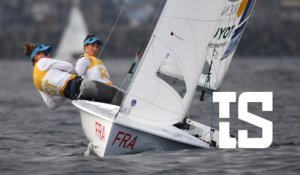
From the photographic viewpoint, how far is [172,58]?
11.4 meters

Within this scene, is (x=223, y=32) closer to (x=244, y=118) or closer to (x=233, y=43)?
(x=233, y=43)

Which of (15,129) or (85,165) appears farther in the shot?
(15,129)

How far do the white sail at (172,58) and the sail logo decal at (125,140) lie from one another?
33 cm

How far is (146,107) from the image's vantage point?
1124 centimetres

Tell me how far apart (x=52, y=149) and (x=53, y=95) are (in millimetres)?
1054

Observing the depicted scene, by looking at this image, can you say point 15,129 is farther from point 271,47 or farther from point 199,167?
point 271,47

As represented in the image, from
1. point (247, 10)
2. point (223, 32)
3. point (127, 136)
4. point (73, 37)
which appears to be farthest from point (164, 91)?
point (73, 37)

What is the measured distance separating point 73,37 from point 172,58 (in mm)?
46743

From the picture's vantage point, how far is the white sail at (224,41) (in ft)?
42.3

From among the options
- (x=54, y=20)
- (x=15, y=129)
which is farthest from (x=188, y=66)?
(x=54, y=20)

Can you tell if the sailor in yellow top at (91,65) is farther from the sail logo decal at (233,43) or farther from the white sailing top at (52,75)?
the sail logo decal at (233,43)

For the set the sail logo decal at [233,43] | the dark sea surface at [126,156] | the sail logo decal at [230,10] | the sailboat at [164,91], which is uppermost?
the sail logo decal at [230,10]

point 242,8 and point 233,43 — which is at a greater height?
point 242,8

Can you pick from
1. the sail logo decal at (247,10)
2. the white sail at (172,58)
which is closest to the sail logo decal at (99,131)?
the white sail at (172,58)
